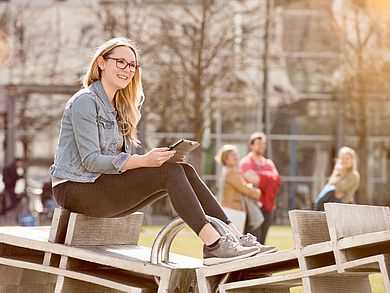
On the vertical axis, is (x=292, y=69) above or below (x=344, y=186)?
above

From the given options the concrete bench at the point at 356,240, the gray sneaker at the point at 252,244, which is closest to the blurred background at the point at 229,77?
the gray sneaker at the point at 252,244

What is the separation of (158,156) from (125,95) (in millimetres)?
916

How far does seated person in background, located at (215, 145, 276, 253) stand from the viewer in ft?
49.0

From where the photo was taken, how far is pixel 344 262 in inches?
241

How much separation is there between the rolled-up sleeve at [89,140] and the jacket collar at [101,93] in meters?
0.12

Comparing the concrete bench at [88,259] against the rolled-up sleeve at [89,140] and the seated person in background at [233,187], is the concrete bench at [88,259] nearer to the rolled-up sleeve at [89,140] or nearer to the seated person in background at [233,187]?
the rolled-up sleeve at [89,140]

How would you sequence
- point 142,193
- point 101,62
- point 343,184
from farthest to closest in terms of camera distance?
point 343,184
point 101,62
point 142,193

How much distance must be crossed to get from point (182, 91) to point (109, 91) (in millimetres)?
22900

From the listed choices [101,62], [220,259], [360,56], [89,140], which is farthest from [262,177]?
[360,56]

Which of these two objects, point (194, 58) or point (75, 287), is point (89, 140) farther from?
point (194, 58)

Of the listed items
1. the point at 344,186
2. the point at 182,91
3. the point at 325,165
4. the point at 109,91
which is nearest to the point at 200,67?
the point at 182,91

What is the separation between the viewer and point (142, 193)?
690 centimetres

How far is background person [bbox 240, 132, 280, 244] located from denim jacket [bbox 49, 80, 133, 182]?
8019mm

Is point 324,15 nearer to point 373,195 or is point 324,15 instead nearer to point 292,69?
point 292,69
